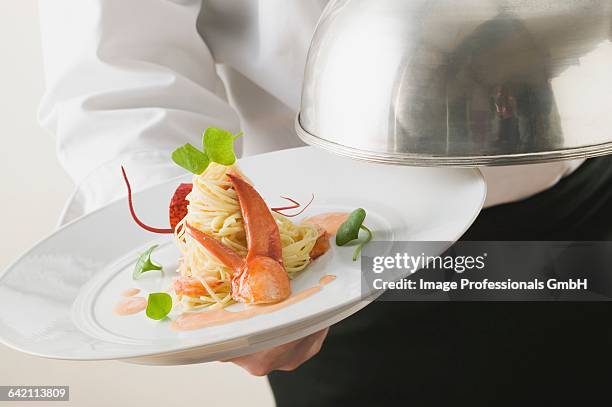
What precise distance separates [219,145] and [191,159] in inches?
1.3

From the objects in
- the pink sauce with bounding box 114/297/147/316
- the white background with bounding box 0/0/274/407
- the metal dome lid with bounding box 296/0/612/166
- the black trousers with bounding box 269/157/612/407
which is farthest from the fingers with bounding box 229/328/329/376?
the white background with bounding box 0/0/274/407

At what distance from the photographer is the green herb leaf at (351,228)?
2.50ft

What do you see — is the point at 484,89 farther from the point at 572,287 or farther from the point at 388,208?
the point at 572,287

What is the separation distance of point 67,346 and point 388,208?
1.18 feet

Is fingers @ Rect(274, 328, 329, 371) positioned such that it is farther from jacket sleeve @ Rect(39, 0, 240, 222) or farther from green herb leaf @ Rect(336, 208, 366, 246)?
jacket sleeve @ Rect(39, 0, 240, 222)

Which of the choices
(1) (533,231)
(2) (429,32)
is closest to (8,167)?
(1) (533,231)

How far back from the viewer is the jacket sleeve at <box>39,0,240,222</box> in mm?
1047

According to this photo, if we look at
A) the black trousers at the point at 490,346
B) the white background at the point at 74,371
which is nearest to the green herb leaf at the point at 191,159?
the black trousers at the point at 490,346

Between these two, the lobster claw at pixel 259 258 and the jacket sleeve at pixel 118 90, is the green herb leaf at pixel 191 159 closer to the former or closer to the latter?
the lobster claw at pixel 259 258

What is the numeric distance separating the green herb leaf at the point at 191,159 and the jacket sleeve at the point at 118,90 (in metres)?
0.23

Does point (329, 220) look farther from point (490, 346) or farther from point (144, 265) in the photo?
point (490, 346)

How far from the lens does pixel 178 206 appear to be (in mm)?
867

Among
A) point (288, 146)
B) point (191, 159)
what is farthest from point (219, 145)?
point (288, 146)

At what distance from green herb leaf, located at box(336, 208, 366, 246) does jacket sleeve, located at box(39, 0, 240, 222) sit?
336 mm
